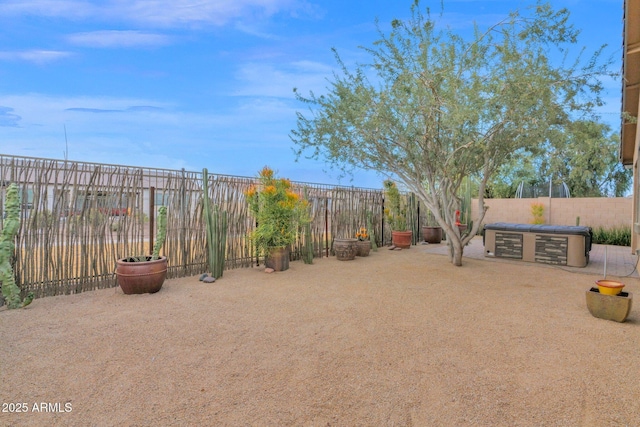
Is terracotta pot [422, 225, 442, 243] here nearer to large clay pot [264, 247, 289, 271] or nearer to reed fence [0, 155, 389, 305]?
large clay pot [264, 247, 289, 271]

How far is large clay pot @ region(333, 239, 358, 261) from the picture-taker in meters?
7.63

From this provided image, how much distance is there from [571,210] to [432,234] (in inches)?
250

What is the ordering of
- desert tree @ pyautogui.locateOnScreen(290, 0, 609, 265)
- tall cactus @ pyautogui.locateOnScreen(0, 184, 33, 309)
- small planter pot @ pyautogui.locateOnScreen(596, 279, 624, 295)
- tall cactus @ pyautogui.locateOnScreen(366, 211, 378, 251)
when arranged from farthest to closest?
tall cactus @ pyautogui.locateOnScreen(366, 211, 378, 251) < desert tree @ pyautogui.locateOnScreen(290, 0, 609, 265) < tall cactus @ pyautogui.locateOnScreen(0, 184, 33, 309) < small planter pot @ pyautogui.locateOnScreen(596, 279, 624, 295)

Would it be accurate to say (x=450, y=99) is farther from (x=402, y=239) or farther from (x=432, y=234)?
(x=432, y=234)

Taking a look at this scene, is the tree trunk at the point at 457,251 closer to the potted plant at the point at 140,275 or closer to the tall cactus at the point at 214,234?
the tall cactus at the point at 214,234

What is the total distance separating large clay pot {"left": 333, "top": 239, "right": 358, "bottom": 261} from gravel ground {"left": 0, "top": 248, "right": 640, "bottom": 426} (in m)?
2.85

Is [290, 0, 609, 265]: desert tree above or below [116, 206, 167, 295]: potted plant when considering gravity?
above

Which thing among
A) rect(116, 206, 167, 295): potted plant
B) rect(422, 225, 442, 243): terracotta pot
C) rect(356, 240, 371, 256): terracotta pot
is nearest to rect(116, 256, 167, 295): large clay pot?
rect(116, 206, 167, 295): potted plant

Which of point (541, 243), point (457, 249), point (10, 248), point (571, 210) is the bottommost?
point (457, 249)

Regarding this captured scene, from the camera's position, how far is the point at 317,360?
104 inches

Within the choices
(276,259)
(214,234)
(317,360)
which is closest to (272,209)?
(276,259)

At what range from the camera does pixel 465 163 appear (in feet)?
22.6

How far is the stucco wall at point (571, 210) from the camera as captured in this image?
12.0 metres

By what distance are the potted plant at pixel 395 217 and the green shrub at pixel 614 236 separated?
7.05 meters
